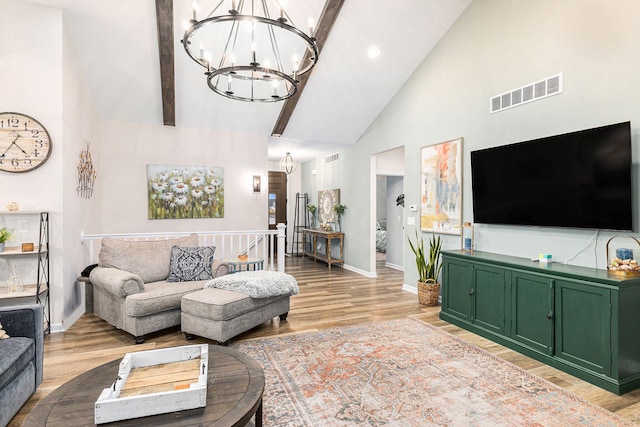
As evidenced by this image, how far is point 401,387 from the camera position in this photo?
99.3 inches

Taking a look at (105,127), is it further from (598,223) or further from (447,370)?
(598,223)

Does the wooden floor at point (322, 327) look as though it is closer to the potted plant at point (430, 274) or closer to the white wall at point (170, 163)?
the potted plant at point (430, 274)

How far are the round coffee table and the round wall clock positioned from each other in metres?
2.76

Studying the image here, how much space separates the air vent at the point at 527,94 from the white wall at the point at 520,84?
60 millimetres

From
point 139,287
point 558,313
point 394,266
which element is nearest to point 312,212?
point 394,266

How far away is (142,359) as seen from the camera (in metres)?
1.85

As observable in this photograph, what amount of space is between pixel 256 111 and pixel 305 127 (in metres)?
0.95

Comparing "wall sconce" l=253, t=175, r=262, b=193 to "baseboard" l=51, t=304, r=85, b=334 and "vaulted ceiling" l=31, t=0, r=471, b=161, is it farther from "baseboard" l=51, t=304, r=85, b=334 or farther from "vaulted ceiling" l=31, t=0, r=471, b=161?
"baseboard" l=51, t=304, r=85, b=334

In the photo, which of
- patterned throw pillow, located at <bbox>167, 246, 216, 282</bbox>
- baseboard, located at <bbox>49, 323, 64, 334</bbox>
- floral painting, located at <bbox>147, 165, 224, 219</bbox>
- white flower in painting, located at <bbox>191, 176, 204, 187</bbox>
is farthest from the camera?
white flower in painting, located at <bbox>191, 176, 204, 187</bbox>

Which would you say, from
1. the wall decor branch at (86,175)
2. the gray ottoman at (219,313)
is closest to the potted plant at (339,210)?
the gray ottoman at (219,313)

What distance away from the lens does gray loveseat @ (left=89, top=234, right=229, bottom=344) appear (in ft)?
10.8

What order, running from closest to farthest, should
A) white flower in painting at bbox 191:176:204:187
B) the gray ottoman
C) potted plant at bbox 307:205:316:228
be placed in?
the gray ottoman
white flower in painting at bbox 191:176:204:187
potted plant at bbox 307:205:316:228

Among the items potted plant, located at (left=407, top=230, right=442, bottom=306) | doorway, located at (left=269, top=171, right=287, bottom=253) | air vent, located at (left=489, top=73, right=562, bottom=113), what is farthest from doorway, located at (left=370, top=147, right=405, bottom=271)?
doorway, located at (left=269, top=171, right=287, bottom=253)

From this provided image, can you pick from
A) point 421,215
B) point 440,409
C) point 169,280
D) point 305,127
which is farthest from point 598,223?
point 305,127
